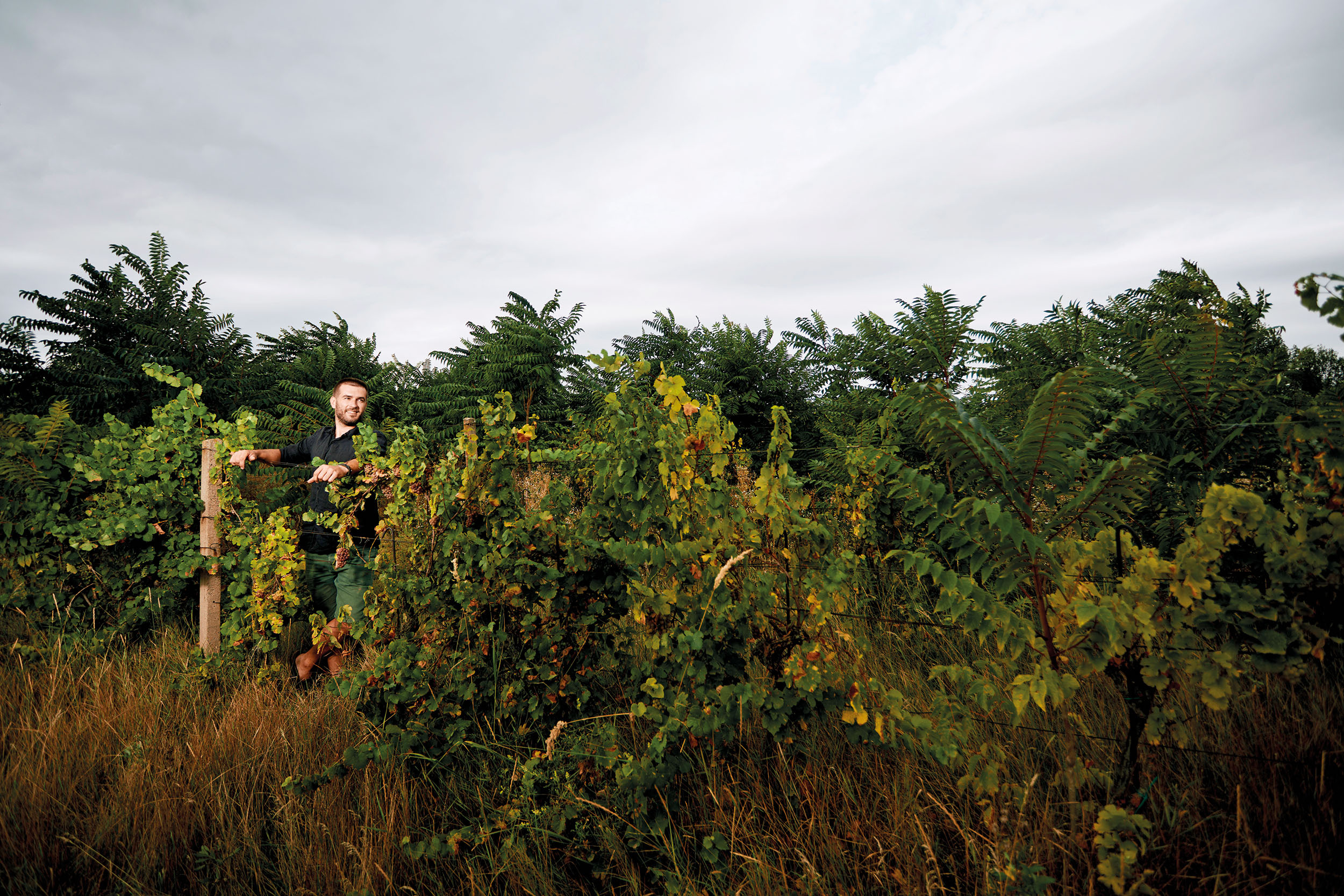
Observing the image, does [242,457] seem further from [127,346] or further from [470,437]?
[127,346]

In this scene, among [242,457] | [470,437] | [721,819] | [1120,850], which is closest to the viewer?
[1120,850]

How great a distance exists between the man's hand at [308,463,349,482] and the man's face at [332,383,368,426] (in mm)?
1121

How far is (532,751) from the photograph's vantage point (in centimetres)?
227

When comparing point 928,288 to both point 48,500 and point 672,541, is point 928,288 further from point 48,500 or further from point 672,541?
point 48,500

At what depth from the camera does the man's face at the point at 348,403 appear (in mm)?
4238

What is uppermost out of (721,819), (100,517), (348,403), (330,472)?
(348,403)

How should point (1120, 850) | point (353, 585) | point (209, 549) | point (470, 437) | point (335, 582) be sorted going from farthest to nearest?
point (335, 582)
point (353, 585)
point (209, 549)
point (470, 437)
point (1120, 850)

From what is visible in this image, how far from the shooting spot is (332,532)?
12.3 ft

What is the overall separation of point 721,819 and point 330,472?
255 cm

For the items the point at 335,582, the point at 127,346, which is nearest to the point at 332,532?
the point at 335,582

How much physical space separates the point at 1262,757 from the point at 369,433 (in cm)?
368

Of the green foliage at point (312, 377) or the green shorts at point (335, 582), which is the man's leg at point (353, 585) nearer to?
the green shorts at point (335, 582)

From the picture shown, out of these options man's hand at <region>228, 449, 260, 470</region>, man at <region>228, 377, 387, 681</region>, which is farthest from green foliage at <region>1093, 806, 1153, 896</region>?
man's hand at <region>228, 449, 260, 470</region>

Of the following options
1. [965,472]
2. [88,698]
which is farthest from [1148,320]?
[88,698]
